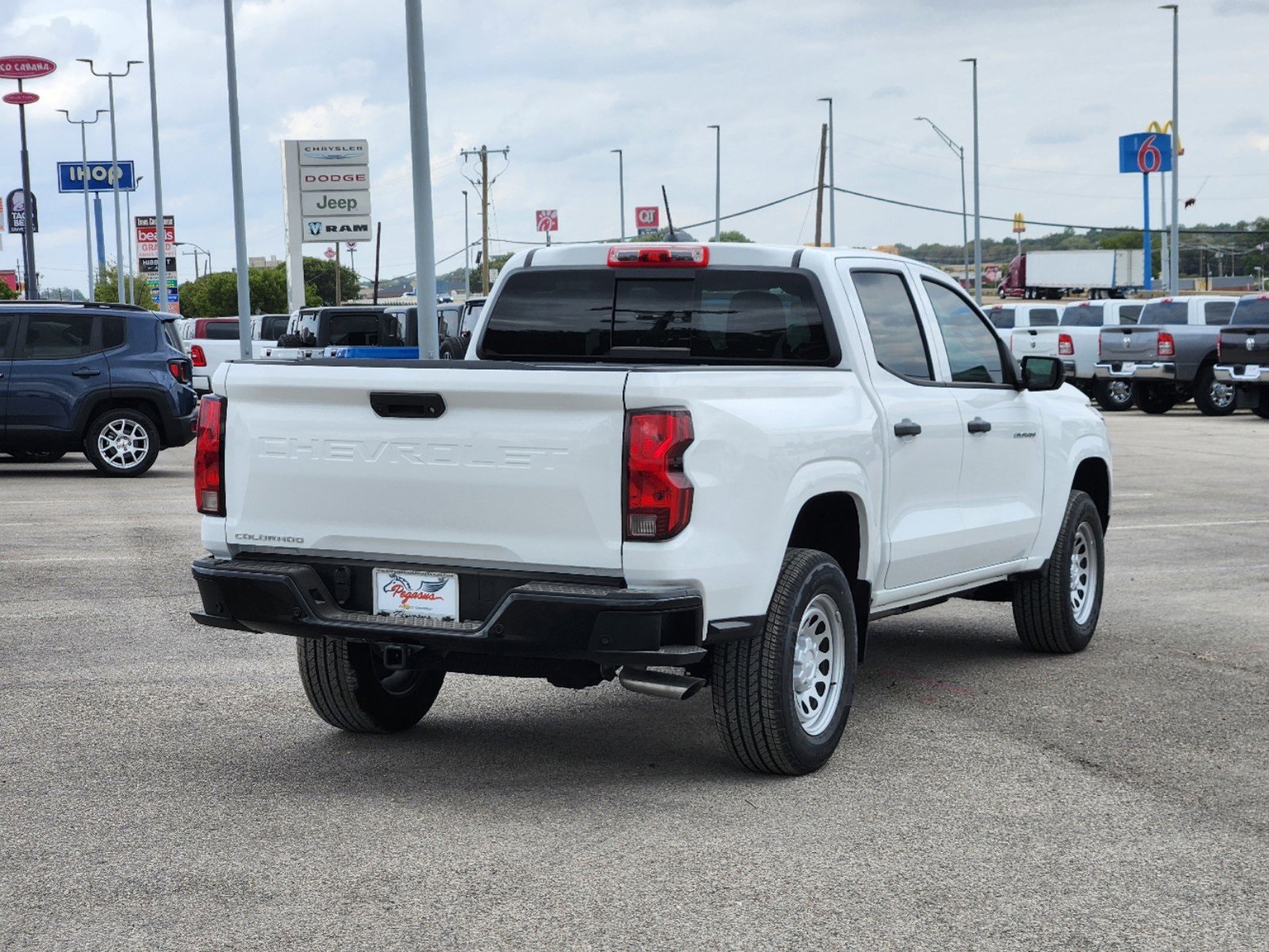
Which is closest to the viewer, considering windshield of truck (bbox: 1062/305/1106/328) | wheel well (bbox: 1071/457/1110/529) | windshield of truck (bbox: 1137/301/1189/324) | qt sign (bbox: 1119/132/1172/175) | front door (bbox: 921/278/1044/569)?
front door (bbox: 921/278/1044/569)

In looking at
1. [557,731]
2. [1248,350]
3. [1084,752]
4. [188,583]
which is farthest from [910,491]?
[1248,350]

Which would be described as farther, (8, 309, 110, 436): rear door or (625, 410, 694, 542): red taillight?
(8, 309, 110, 436): rear door

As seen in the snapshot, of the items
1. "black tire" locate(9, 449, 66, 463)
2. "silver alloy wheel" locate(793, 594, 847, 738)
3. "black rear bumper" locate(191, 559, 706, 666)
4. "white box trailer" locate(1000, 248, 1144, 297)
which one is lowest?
"black tire" locate(9, 449, 66, 463)

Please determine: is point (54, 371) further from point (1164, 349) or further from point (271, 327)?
point (271, 327)

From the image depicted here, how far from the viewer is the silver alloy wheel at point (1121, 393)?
31.0 meters

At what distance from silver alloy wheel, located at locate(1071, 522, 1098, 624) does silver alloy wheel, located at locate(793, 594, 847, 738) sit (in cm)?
272

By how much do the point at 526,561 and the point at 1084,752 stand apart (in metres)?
2.37

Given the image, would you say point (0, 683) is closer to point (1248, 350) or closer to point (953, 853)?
point (953, 853)

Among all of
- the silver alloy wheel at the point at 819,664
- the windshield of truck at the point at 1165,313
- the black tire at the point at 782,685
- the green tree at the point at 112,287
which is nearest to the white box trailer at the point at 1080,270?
the green tree at the point at 112,287

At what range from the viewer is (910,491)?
22.0 feet

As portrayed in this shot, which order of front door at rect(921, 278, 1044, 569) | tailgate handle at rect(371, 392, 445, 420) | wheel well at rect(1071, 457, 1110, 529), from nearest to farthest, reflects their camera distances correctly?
tailgate handle at rect(371, 392, 445, 420) < front door at rect(921, 278, 1044, 569) < wheel well at rect(1071, 457, 1110, 529)

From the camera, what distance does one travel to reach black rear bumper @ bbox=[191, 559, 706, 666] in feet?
17.1

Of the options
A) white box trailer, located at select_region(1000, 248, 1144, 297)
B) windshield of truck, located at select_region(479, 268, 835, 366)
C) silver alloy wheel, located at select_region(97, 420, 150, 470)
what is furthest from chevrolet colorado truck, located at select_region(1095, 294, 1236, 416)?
white box trailer, located at select_region(1000, 248, 1144, 297)

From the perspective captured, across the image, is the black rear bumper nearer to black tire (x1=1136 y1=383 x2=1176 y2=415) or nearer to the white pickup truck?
the white pickup truck
